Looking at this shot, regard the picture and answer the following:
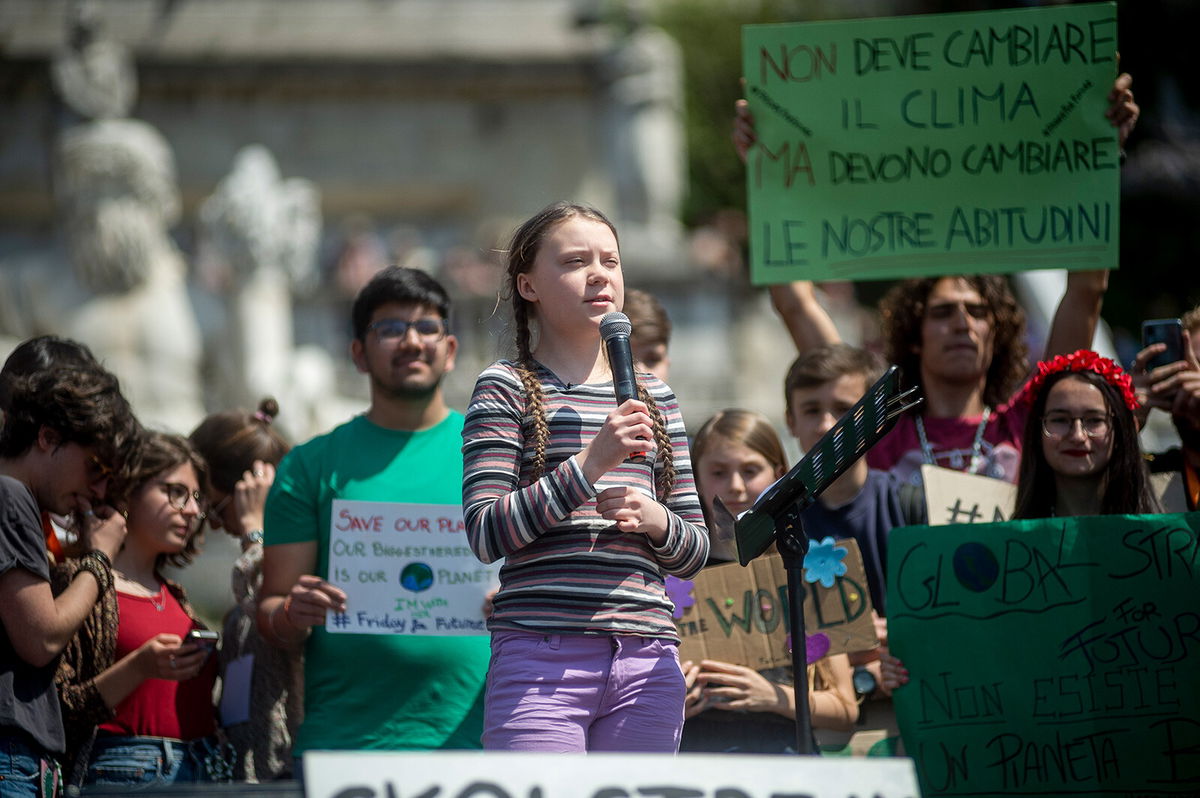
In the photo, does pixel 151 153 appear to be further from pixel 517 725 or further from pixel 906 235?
pixel 517 725

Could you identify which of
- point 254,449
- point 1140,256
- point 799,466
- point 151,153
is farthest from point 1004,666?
point 1140,256

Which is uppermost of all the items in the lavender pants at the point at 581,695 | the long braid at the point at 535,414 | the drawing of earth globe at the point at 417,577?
the long braid at the point at 535,414

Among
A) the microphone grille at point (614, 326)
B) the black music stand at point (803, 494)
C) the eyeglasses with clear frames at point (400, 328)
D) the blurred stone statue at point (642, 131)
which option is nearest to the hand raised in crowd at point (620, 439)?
the microphone grille at point (614, 326)

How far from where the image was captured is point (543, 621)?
3.40 meters

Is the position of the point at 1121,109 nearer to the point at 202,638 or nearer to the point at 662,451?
the point at 662,451

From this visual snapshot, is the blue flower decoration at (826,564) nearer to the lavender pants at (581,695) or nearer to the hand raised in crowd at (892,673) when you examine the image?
the hand raised in crowd at (892,673)

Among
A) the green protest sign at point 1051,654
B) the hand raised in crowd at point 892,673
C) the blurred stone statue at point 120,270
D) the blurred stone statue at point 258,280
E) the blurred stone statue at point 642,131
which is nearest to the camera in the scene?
the green protest sign at point 1051,654

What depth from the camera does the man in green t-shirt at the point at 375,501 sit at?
448 centimetres

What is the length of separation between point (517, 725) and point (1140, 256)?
2113 centimetres

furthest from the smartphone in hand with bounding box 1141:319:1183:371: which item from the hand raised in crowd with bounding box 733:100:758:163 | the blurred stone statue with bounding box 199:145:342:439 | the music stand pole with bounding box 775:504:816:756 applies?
the blurred stone statue with bounding box 199:145:342:439

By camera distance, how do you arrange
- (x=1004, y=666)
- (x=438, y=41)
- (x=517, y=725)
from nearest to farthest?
1. (x=517, y=725)
2. (x=1004, y=666)
3. (x=438, y=41)

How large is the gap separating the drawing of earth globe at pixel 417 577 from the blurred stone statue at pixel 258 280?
6.24 m

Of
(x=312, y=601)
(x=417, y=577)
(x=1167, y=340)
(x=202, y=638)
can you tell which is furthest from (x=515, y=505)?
(x=1167, y=340)

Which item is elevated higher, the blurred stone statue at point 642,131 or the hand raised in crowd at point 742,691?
the blurred stone statue at point 642,131
